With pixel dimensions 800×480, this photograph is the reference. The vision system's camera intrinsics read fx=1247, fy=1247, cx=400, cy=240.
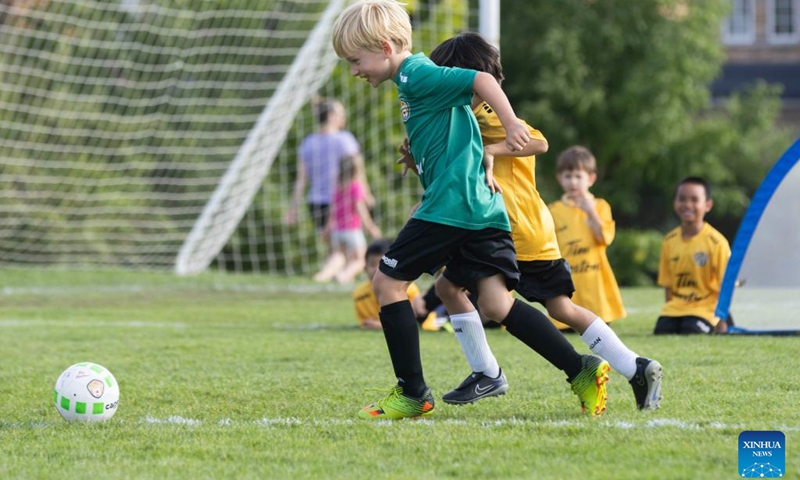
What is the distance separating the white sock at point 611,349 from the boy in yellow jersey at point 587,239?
298 cm

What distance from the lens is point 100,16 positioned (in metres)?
14.0

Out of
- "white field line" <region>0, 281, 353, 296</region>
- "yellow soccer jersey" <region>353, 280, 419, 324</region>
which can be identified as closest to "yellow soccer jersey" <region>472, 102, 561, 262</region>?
"yellow soccer jersey" <region>353, 280, 419, 324</region>

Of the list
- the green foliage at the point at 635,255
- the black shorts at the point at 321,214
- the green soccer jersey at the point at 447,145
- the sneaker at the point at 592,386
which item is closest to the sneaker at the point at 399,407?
the sneaker at the point at 592,386

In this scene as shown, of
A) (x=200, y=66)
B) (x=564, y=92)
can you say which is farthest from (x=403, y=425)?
Answer: (x=564, y=92)

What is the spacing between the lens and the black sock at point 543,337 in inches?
176

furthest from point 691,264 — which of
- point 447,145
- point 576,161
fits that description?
point 447,145

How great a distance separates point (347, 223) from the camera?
13016 mm

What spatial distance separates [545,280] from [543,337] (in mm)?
320

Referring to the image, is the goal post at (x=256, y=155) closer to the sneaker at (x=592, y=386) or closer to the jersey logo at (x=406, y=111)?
the jersey logo at (x=406, y=111)

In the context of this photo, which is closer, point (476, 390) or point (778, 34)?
point (476, 390)

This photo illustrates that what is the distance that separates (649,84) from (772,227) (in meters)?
19.7

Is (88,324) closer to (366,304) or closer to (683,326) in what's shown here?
(366,304)

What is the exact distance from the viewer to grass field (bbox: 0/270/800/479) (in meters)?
3.56

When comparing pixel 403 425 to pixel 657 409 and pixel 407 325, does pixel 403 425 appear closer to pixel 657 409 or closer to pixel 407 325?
pixel 407 325
